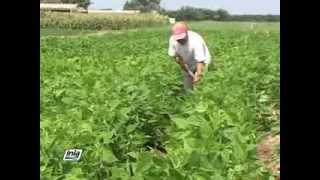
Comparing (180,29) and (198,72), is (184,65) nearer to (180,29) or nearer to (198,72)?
(198,72)

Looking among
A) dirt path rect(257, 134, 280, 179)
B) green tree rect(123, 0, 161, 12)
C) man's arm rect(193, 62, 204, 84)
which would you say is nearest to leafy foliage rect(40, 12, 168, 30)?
green tree rect(123, 0, 161, 12)

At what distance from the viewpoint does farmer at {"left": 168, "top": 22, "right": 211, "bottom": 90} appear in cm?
402

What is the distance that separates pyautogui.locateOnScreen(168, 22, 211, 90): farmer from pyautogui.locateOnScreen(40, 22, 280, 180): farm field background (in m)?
0.06

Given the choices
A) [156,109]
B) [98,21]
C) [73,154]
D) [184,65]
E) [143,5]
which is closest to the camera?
[73,154]

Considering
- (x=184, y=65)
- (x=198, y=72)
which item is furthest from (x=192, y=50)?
(x=198, y=72)

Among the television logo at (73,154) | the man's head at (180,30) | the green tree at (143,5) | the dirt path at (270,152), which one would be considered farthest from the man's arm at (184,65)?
the television logo at (73,154)

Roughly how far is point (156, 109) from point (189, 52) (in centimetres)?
74

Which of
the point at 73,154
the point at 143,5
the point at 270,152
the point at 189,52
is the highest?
the point at 143,5

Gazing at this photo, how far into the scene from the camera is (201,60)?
16.4 feet

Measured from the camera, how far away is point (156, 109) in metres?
5.75

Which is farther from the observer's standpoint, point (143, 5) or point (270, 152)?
point (270, 152)
